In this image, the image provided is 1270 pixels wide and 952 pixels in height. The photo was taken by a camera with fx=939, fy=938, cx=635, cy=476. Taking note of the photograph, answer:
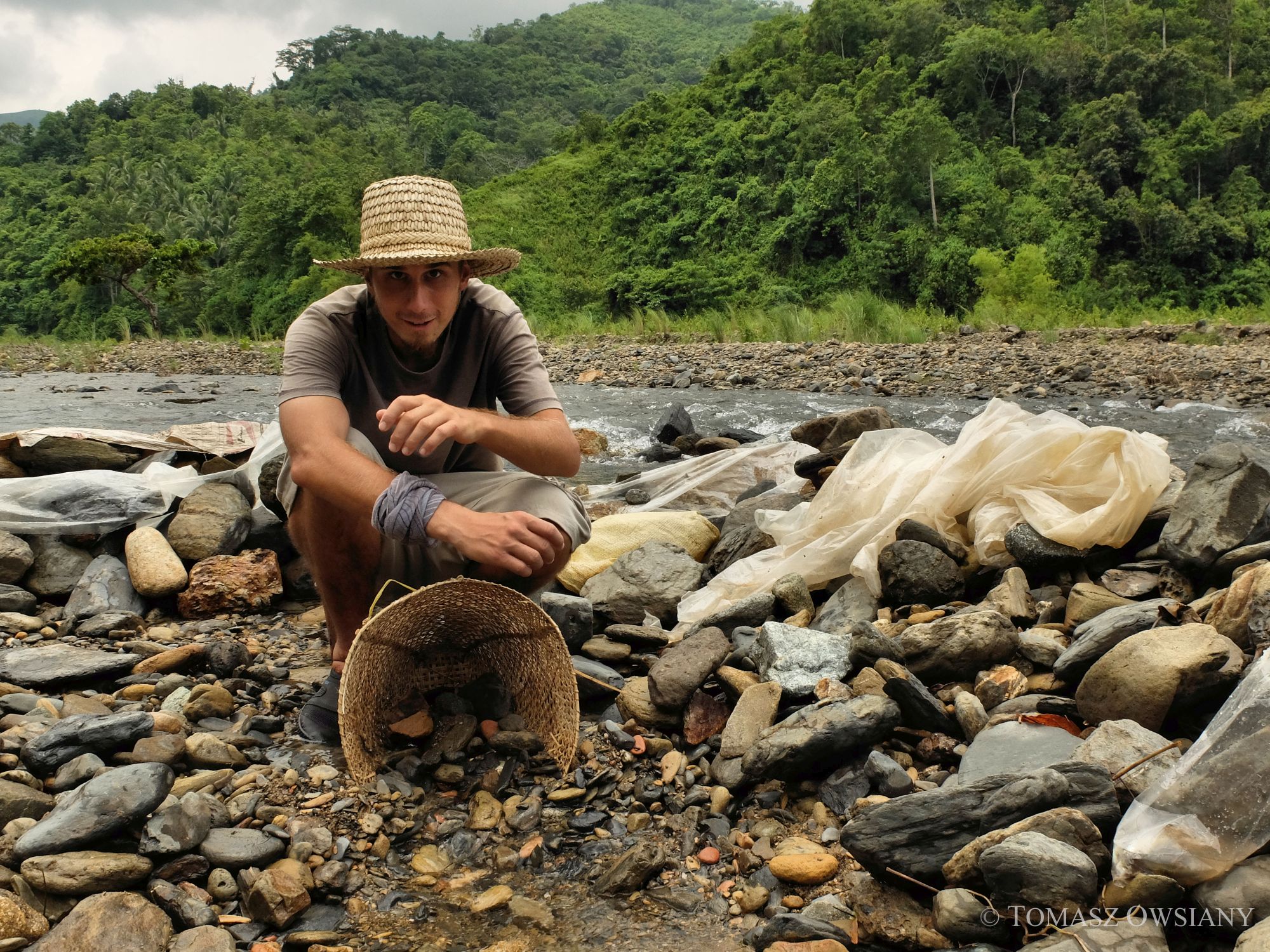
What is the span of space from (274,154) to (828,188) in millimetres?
30253

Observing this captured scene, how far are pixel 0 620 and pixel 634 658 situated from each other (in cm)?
191

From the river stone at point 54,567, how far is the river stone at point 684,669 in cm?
209

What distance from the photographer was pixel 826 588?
3020mm

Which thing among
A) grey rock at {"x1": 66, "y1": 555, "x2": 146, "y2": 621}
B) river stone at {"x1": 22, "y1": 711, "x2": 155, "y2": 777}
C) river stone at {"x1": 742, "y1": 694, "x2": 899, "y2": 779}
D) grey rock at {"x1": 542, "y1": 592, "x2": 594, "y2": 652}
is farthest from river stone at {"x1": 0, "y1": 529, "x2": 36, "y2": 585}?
river stone at {"x1": 742, "y1": 694, "x2": 899, "y2": 779}

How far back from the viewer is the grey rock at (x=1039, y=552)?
2.69 metres

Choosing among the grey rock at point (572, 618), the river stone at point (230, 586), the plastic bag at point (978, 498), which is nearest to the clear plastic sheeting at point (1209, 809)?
the plastic bag at point (978, 498)

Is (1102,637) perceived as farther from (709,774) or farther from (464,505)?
(464,505)

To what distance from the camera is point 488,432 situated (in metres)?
2.08

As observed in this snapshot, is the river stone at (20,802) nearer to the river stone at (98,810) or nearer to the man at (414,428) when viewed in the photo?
the river stone at (98,810)

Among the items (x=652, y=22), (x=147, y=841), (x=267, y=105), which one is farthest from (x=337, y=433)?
(x=652, y=22)

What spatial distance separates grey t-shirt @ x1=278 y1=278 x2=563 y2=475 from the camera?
231 cm

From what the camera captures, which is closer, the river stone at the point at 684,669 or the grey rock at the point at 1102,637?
the grey rock at the point at 1102,637

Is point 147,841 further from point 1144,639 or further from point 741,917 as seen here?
point 1144,639

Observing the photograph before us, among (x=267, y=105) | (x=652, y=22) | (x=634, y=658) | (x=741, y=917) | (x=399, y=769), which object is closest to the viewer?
(x=741, y=917)
